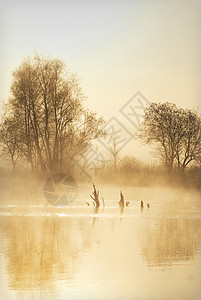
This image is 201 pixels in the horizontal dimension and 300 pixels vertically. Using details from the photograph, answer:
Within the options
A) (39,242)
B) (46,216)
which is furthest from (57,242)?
(46,216)

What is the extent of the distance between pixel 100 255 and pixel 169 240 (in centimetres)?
157

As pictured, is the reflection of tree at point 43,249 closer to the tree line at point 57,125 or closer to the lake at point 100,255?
the lake at point 100,255

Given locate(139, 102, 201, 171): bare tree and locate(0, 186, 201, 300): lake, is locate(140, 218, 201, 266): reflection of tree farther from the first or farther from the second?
locate(139, 102, 201, 171): bare tree

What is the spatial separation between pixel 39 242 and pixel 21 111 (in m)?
8.82

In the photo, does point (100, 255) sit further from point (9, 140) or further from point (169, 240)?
point (9, 140)

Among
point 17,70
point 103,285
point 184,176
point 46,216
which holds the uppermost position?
point 17,70

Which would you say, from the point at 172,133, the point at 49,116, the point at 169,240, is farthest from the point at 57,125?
the point at 169,240

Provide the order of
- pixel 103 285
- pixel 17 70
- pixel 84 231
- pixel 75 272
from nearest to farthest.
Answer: pixel 103 285
pixel 75 272
pixel 84 231
pixel 17 70

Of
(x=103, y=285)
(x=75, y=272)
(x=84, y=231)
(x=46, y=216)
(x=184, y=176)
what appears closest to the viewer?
(x=103, y=285)

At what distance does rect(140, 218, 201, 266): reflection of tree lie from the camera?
6.69 metres

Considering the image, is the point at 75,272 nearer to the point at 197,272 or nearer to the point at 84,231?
the point at 197,272

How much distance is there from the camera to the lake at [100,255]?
5.32 metres

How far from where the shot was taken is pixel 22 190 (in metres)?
16.1

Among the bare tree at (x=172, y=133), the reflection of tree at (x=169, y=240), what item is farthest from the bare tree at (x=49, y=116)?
the reflection of tree at (x=169, y=240)
